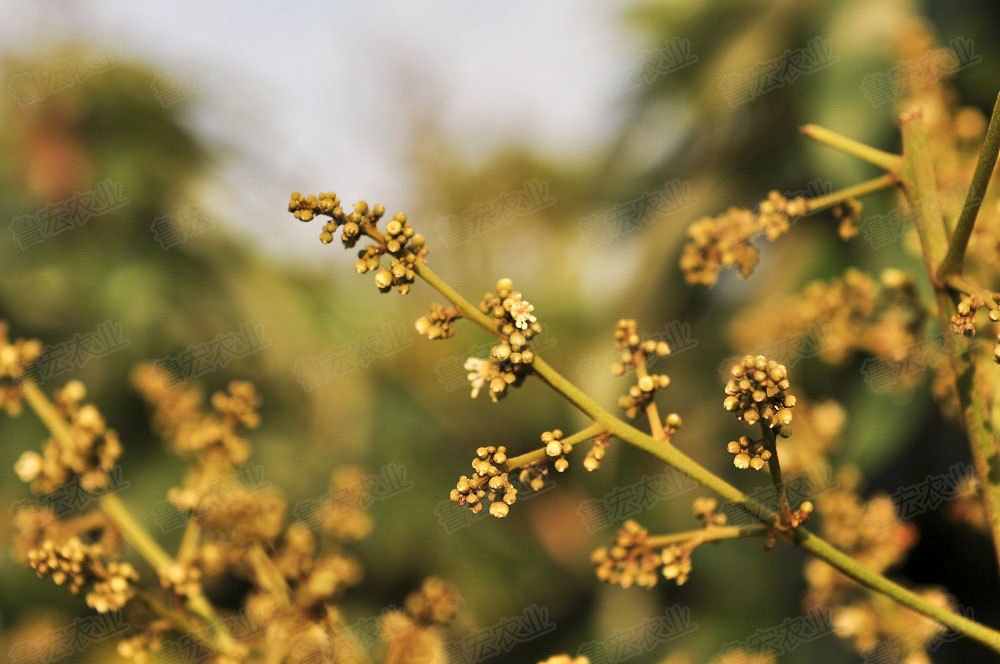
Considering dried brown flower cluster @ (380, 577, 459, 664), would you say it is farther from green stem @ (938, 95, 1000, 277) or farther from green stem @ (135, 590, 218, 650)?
green stem @ (938, 95, 1000, 277)

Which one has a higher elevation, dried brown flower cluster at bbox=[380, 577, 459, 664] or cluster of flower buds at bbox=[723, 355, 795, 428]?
cluster of flower buds at bbox=[723, 355, 795, 428]

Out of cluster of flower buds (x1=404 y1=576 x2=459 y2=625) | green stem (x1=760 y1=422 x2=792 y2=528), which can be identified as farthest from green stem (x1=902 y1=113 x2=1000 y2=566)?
cluster of flower buds (x1=404 y1=576 x2=459 y2=625)

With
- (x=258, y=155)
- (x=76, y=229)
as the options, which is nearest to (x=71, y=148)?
(x=76, y=229)

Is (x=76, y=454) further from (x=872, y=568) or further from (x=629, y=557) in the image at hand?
(x=872, y=568)

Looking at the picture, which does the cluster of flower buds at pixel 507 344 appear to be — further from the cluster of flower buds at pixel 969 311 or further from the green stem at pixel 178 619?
the green stem at pixel 178 619

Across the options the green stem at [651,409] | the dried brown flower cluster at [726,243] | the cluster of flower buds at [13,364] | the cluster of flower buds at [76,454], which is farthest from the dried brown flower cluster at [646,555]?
the cluster of flower buds at [13,364]
